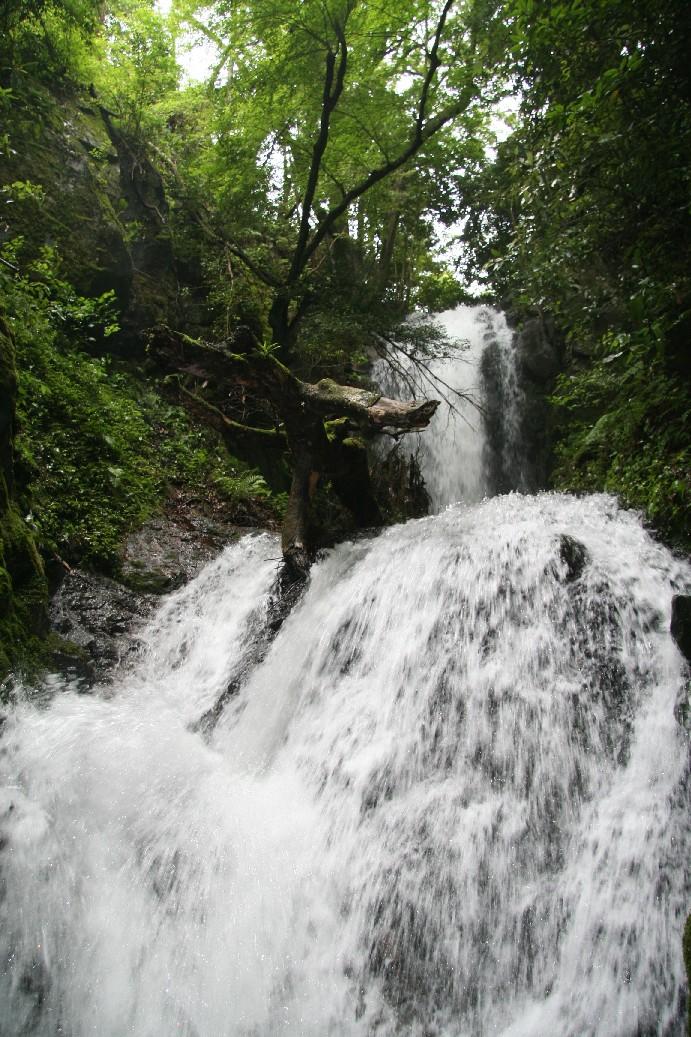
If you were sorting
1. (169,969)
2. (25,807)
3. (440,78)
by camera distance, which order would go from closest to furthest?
1. (169,969)
2. (25,807)
3. (440,78)

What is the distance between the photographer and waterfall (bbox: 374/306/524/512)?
11.2 meters

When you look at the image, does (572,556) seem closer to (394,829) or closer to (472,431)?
(394,829)

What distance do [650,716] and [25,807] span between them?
3546 millimetres

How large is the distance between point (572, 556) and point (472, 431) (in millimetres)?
7467

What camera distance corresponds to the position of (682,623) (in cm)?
356

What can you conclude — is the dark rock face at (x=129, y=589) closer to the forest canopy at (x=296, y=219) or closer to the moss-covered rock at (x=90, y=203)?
the forest canopy at (x=296, y=219)

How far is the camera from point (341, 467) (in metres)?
6.80

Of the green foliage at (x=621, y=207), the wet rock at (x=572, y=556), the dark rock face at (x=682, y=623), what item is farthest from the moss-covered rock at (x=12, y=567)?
the green foliage at (x=621, y=207)

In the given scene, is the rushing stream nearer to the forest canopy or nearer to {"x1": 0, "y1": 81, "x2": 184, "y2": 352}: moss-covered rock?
the forest canopy

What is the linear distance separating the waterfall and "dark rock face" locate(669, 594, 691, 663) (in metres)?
7.00

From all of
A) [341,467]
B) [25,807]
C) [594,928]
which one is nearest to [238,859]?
[25,807]

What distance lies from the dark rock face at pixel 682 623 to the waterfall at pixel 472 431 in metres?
7.00

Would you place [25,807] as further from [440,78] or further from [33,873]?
[440,78]

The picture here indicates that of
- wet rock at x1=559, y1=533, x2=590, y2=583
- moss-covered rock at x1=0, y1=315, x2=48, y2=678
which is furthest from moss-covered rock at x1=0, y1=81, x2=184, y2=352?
wet rock at x1=559, y1=533, x2=590, y2=583
